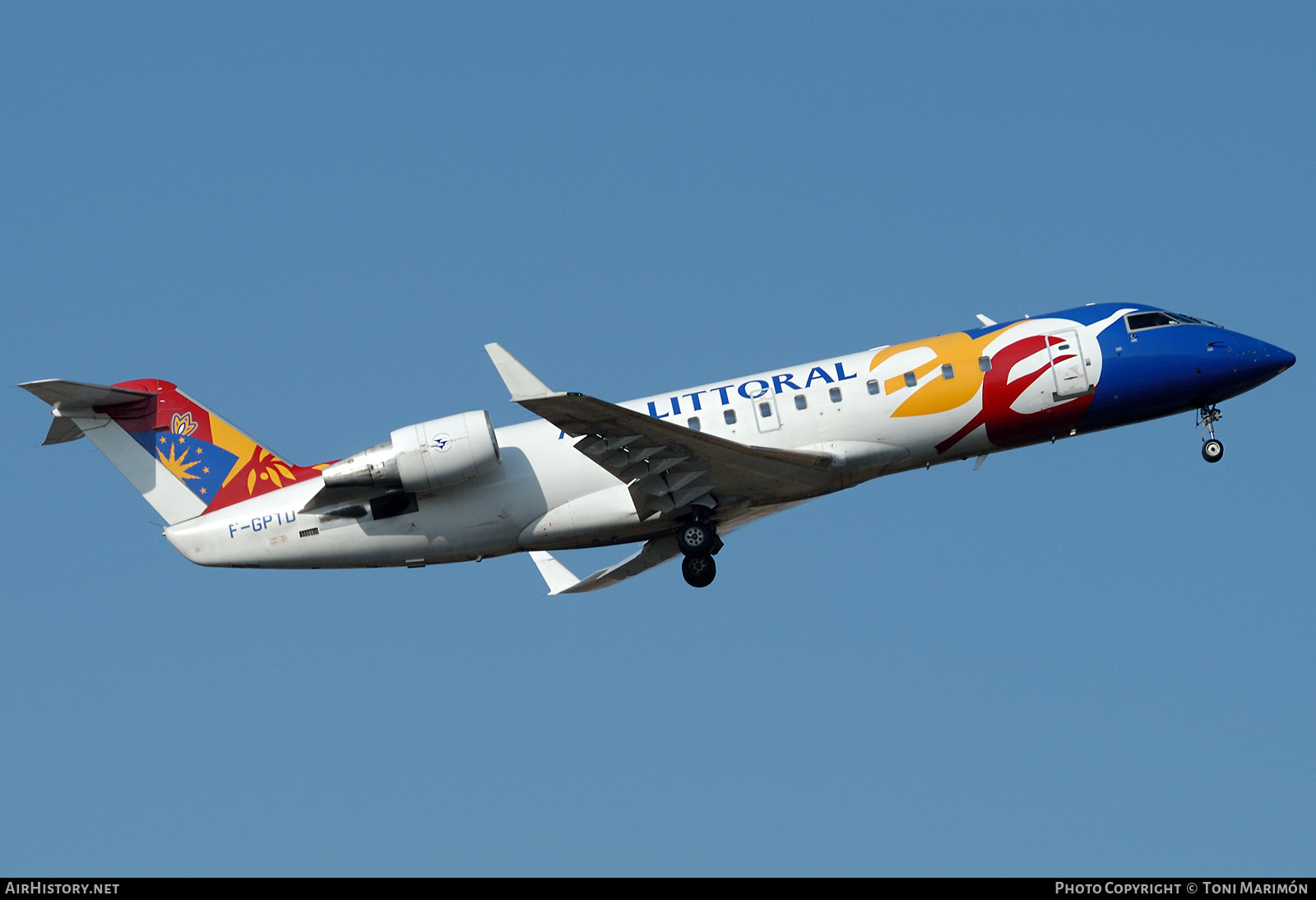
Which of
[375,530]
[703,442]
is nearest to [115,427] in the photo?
[375,530]

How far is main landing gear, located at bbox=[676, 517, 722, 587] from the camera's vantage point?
24.5 metres

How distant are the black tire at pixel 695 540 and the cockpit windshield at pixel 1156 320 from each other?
27.2 feet

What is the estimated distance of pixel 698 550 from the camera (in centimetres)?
2453

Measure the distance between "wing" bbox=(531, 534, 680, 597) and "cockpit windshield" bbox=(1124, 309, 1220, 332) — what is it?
30.3ft

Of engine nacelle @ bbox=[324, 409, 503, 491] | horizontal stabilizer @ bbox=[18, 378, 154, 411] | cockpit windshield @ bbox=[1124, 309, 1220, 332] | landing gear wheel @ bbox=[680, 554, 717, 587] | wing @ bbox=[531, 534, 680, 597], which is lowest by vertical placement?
landing gear wheel @ bbox=[680, 554, 717, 587]

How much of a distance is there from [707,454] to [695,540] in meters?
2.02

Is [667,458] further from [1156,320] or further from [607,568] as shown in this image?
[1156,320]

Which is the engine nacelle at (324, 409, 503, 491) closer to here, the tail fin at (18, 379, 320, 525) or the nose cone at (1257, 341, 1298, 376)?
the tail fin at (18, 379, 320, 525)

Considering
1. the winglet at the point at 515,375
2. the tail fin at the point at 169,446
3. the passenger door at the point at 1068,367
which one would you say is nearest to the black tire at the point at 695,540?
the winglet at the point at 515,375

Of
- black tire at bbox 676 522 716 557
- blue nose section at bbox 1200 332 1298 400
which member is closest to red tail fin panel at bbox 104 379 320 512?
black tire at bbox 676 522 716 557

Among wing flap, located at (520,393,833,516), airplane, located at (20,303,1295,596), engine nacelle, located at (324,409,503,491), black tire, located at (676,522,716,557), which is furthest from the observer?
black tire, located at (676,522,716,557)

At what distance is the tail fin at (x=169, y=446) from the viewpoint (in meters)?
Answer: 25.1
